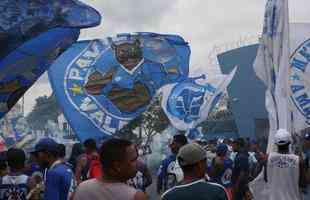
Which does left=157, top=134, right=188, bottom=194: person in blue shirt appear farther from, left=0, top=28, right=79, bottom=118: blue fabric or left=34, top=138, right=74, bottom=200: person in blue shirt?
left=34, top=138, right=74, bottom=200: person in blue shirt

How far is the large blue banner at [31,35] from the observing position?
19.3ft

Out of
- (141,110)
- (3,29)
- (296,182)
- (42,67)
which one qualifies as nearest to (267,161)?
(296,182)

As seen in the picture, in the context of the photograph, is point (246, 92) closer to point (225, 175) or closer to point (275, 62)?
point (225, 175)

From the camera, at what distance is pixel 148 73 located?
12.0m

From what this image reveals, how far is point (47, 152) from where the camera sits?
6.21 meters

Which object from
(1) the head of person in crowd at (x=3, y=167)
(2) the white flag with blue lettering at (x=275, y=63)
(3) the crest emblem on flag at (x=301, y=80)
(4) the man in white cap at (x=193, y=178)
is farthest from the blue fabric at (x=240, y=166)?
(4) the man in white cap at (x=193, y=178)

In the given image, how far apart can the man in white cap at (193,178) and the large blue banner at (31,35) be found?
2262 millimetres

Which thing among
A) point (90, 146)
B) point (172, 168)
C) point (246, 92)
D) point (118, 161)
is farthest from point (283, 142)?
point (246, 92)

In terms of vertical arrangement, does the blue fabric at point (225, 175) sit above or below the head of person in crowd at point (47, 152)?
below

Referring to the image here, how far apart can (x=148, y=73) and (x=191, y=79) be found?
427 cm

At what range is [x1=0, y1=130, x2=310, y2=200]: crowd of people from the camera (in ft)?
13.1

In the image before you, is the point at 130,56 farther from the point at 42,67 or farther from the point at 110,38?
the point at 42,67

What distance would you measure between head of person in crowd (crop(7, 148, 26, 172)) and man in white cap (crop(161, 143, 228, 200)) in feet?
7.55

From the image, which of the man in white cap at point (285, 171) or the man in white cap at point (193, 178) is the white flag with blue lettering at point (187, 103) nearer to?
the man in white cap at point (285, 171)
